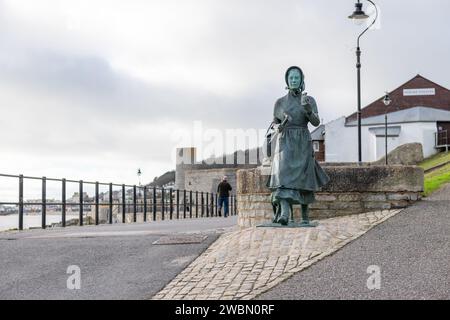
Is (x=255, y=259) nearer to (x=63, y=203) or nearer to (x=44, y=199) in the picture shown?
(x=44, y=199)

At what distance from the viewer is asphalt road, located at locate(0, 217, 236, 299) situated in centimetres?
858

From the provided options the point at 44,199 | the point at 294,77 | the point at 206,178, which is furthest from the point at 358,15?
the point at 206,178

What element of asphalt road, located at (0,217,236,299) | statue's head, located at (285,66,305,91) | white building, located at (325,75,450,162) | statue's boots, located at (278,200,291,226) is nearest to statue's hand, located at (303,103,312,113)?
statue's head, located at (285,66,305,91)

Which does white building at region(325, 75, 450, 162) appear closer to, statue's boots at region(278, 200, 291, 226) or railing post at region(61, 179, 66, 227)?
railing post at region(61, 179, 66, 227)

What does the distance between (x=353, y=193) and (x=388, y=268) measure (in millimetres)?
5138

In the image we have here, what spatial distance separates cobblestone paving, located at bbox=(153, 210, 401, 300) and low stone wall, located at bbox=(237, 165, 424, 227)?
3.91 feet

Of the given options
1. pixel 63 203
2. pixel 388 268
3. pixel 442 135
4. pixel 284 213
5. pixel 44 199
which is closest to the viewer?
pixel 388 268

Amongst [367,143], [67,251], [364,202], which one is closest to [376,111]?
[367,143]

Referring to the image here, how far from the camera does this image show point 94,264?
1014 cm

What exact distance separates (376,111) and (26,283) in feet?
182

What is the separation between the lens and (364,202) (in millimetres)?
13938

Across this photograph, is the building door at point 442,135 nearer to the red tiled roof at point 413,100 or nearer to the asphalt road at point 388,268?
the red tiled roof at point 413,100

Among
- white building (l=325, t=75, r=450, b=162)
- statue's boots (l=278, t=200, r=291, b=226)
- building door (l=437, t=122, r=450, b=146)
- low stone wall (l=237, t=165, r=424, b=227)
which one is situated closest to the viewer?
statue's boots (l=278, t=200, r=291, b=226)

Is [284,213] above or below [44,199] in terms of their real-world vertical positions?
below
